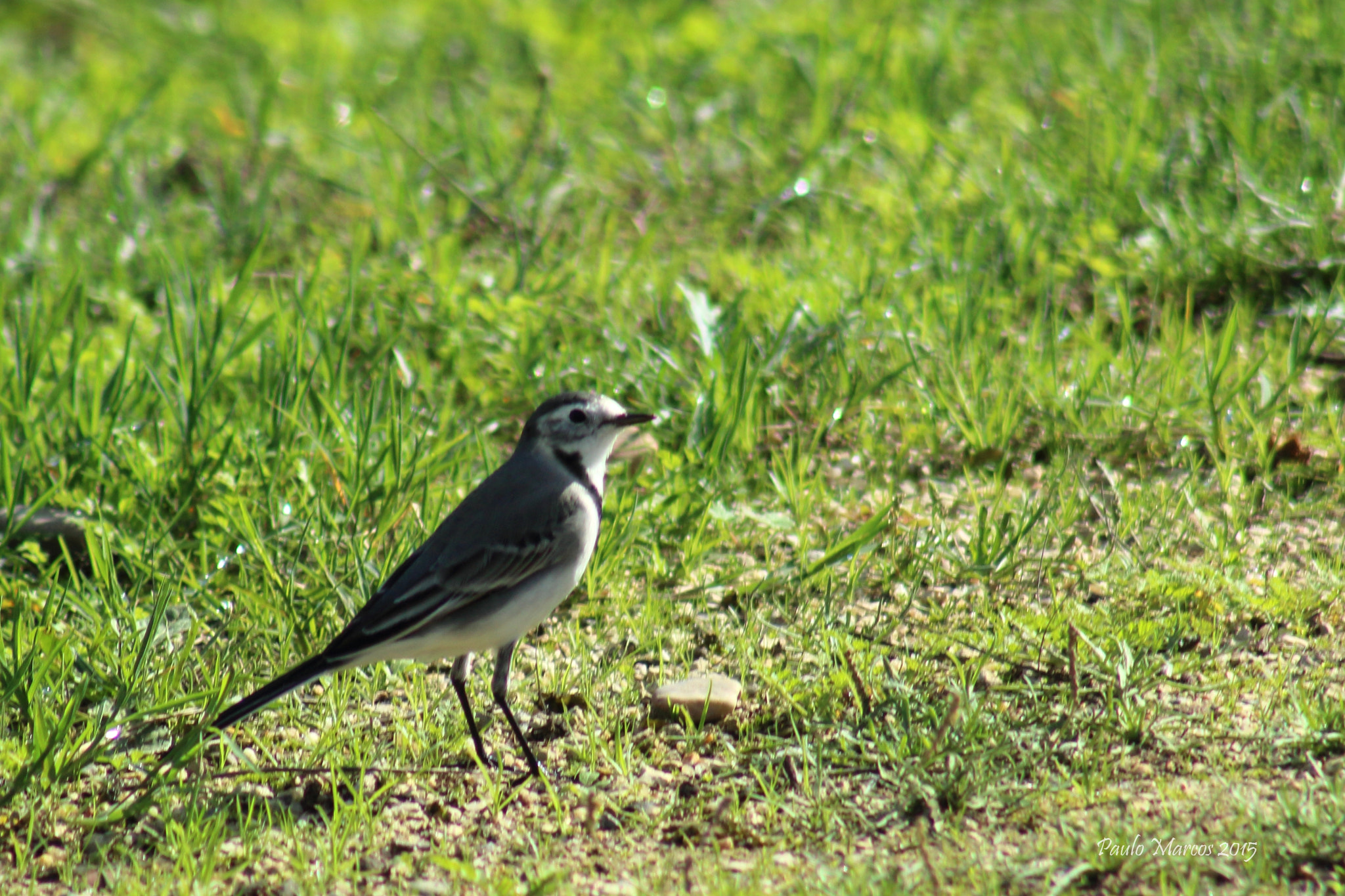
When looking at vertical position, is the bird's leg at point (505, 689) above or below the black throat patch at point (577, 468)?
below

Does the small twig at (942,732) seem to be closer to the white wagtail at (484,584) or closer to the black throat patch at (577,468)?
the white wagtail at (484,584)

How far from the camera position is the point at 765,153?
7875mm

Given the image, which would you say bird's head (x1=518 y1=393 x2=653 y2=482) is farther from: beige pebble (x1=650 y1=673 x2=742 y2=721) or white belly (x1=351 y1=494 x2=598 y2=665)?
beige pebble (x1=650 y1=673 x2=742 y2=721)

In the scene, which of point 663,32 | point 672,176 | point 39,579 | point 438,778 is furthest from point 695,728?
point 663,32

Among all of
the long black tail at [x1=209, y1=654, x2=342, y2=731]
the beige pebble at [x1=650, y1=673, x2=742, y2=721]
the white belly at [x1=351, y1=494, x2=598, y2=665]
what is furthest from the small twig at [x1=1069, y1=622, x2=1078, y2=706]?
the long black tail at [x1=209, y1=654, x2=342, y2=731]

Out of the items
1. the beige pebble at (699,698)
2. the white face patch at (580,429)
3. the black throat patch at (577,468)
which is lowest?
the beige pebble at (699,698)

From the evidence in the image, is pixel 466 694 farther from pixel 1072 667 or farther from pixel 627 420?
pixel 1072 667

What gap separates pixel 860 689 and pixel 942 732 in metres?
0.41

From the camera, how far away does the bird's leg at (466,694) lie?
421 centimetres
